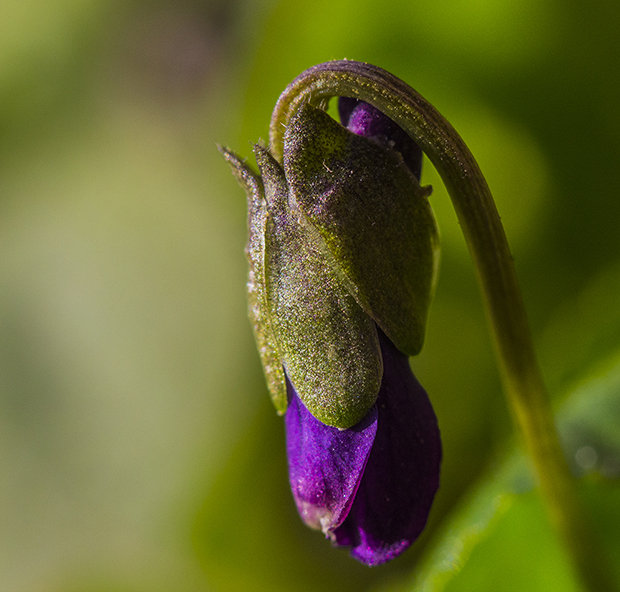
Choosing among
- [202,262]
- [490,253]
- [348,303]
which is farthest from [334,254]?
[202,262]

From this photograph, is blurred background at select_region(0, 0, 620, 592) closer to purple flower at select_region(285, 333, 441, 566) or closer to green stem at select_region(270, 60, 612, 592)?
green stem at select_region(270, 60, 612, 592)

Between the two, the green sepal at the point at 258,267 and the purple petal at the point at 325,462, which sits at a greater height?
the green sepal at the point at 258,267

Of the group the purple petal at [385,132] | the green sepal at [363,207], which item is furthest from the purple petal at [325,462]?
the purple petal at [385,132]

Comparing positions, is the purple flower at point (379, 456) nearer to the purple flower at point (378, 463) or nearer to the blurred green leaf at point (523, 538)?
the purple flower at point (378, 463)

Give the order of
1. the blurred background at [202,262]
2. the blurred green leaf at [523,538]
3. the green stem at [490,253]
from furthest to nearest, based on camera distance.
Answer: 1. the blurred background at [202,262]
2. the blurred green leaf at [523,538]
3. the green stem at [490,253]

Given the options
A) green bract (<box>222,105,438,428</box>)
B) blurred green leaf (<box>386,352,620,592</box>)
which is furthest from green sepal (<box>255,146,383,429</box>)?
blurred green leaf (<box>386,352,620,592</box>)

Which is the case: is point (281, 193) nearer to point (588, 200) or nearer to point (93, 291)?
point (588, 200)
